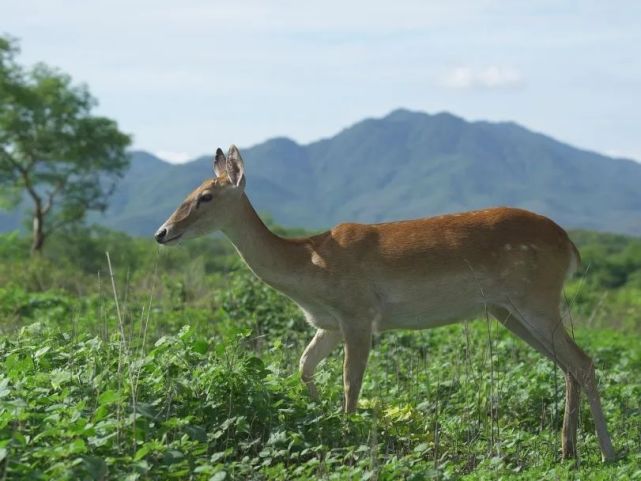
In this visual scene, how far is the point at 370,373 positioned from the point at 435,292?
2134 millimetres

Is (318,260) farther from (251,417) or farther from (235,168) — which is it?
(251,417)

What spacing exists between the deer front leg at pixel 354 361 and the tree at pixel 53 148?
4215cm

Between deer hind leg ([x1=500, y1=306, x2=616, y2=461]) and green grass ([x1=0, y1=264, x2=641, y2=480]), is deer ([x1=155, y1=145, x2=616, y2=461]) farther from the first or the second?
green grass ([x1=0, y1=264, x2=641, y2=480])

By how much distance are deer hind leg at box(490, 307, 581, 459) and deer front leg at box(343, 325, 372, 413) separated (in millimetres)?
1198

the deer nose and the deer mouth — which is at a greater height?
the deer nose

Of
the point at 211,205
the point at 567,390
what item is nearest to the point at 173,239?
the point at 211,205

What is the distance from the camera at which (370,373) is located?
10188 mm

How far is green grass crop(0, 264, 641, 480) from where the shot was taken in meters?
5.71

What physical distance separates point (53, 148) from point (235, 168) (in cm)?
4699

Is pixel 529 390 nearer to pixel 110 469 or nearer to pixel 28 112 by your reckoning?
pixel 110 469

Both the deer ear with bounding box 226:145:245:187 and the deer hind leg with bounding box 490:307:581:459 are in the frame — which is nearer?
the deer hind leg with bounding box 490:307:581:459

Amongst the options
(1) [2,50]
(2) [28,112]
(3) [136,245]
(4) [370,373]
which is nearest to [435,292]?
(4) [370,373]

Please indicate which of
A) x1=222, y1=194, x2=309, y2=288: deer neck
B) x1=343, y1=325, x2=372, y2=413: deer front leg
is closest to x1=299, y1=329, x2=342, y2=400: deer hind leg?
x1=343, y1=325, x2=372, y2=413: deer front leg

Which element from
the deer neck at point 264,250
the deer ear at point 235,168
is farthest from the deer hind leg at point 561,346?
the deer ear at point 235,168
